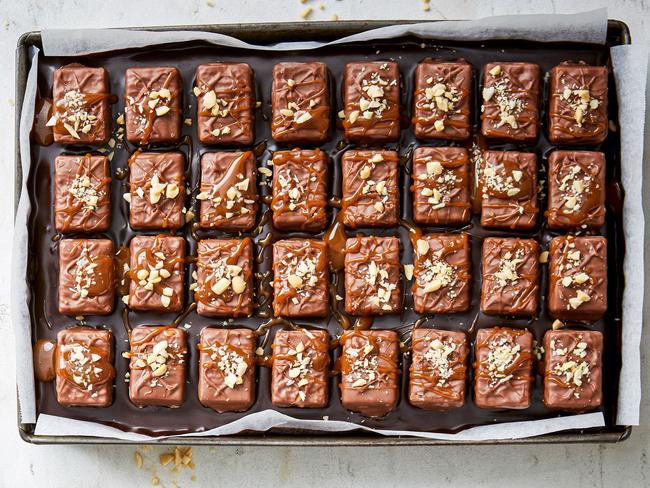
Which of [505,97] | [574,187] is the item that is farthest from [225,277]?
[574,187]

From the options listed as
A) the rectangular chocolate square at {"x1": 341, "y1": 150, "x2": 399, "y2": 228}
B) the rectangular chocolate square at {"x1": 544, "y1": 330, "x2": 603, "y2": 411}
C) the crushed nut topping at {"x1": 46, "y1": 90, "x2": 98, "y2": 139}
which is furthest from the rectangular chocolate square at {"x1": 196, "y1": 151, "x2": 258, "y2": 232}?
the rectangular chocolate square at {"x1": 544, "y1": 330, "x2": 603, "y2": 411}

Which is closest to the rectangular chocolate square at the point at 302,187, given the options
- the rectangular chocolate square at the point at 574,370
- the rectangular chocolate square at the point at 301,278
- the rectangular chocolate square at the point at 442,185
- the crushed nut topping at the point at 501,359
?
the rectangular chocolate square at the point at 301,278

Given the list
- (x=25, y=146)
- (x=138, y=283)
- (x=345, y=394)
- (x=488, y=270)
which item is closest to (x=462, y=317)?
(x=488, y=270)

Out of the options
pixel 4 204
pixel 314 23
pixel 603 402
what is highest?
pixel 314 23

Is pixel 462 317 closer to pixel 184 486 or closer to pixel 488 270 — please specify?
pixel 488 270

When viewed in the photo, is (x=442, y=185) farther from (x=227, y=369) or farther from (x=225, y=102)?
(x=227, y=369)

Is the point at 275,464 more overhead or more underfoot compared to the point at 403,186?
more underfoot

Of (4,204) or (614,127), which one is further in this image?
(4,204)
